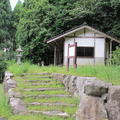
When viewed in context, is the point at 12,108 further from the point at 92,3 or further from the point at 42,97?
the point at 92,3

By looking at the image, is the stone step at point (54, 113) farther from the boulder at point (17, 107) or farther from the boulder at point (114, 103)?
the boulder at point (114, 103)

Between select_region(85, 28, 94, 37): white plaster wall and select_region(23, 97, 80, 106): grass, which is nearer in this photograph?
select_region(23, 97, 80, 106): grass

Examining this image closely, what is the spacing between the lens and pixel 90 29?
12.3 m

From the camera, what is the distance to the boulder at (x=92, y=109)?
2813mm

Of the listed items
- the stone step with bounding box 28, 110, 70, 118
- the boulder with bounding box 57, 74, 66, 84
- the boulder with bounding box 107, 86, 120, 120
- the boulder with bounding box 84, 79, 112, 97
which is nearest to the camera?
the boulder with bounding box 107, 86, 120, 120

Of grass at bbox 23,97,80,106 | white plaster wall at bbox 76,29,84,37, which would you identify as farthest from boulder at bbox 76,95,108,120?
white plaster wall at bbox 76,29,84,37

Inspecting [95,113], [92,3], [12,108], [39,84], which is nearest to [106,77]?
[95,113]

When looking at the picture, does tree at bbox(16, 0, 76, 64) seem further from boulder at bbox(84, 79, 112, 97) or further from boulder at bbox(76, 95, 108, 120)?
boulder at bbox(76, 95, 108, 120)

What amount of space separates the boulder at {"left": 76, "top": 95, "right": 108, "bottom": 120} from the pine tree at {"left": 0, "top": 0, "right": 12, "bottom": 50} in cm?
2670

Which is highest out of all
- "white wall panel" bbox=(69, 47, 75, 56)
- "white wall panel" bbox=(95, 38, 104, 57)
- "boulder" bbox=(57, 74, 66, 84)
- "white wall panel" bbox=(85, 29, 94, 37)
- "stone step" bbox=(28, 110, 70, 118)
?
"white wall panel" bbox=(85, 29, 94, 37)

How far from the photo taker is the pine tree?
27016mm

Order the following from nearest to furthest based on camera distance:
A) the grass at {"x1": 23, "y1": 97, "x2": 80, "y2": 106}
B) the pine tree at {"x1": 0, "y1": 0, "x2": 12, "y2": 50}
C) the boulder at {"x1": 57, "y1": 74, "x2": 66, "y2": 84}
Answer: the grass at {"x1": 23, "y1": 97, "x2": 80, "y2": 106} < the boulder at {"x1": 57, "y1": 74, "x2": 66, "y2": 84} < the pine tree at {"x1": 0, "y1": 0, "x2": 12, "y2": 50}

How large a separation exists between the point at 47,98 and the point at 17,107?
1134 mm

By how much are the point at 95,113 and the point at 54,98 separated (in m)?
2.08
